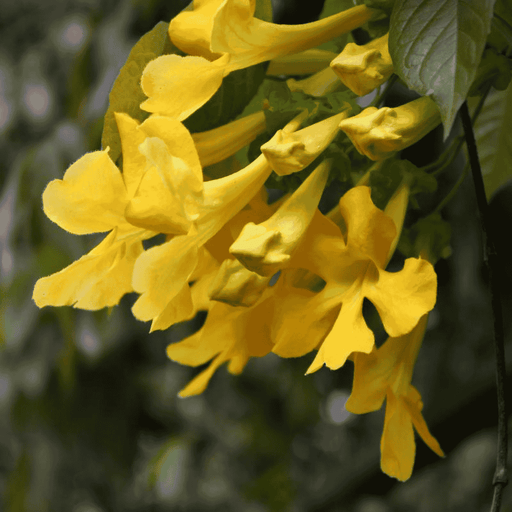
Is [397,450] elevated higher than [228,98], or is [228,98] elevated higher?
[228,98]

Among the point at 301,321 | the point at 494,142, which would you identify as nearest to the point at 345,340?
the point at 301,321

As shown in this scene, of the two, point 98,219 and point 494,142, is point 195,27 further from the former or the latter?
point 494,142

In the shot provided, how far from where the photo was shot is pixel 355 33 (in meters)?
0.32

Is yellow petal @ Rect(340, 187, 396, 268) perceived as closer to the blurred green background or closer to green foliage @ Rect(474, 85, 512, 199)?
green foliage @ Rect(474, 85, 512, 199)

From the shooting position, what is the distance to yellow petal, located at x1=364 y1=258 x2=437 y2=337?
0.68 ft

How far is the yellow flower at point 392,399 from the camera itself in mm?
247

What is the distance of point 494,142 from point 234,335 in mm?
229

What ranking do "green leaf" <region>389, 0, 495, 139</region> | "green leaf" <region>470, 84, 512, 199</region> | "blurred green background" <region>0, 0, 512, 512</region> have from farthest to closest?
"blurred green background" <region>0, 0, 512, 512</region> → "green leaf" <region>470, 84, 512, 199</region> → "green leaf" <region>389, 0, 495, 139</region>

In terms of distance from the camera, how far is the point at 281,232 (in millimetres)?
229

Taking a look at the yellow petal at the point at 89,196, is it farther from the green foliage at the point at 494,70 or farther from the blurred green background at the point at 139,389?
the blurred green background at the point at 139,389

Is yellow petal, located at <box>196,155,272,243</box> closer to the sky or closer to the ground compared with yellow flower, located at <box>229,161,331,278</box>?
closer to the sky

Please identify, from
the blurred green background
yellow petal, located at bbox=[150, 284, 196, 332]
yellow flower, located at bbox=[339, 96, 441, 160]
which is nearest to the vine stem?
yellow flower, located at bbox=[339, 96, 441, 160]

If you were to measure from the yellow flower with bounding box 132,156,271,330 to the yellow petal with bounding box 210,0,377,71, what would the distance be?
44 mm

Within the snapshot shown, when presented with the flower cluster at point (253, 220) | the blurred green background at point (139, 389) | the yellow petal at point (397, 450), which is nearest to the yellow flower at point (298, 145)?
the flower cluster at point (253, 220)
